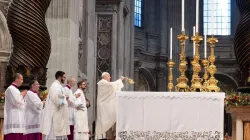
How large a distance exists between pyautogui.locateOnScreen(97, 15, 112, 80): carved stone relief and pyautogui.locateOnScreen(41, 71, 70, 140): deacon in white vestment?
1261 cm

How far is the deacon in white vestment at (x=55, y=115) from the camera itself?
414 inches

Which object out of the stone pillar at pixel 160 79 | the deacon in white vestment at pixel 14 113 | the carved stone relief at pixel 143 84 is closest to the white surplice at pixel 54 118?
the deacon in white vestment at pixel 14 113

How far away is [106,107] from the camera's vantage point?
42.6 ft

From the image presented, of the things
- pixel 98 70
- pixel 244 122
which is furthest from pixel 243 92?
pixel 98 70

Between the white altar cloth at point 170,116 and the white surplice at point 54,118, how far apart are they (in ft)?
6.87

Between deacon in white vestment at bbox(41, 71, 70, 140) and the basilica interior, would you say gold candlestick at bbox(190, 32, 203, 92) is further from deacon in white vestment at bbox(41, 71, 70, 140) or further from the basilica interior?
deacon in white vestment at bbox(41, 71, 70, 140)

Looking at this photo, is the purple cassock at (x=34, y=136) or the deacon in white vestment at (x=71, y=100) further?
the deacon in white vestment at (x=71, y=100)

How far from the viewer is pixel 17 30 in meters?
9.70

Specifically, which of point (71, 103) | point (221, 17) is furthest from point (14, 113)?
point (221, 17)

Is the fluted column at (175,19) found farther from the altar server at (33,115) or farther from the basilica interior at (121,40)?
the altar server at (33,115)

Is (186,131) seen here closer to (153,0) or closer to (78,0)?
(78,0)

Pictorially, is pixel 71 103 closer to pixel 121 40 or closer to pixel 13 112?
pixel 13 112

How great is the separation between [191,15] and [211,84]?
87.1ft

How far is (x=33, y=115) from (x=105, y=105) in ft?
9.12
